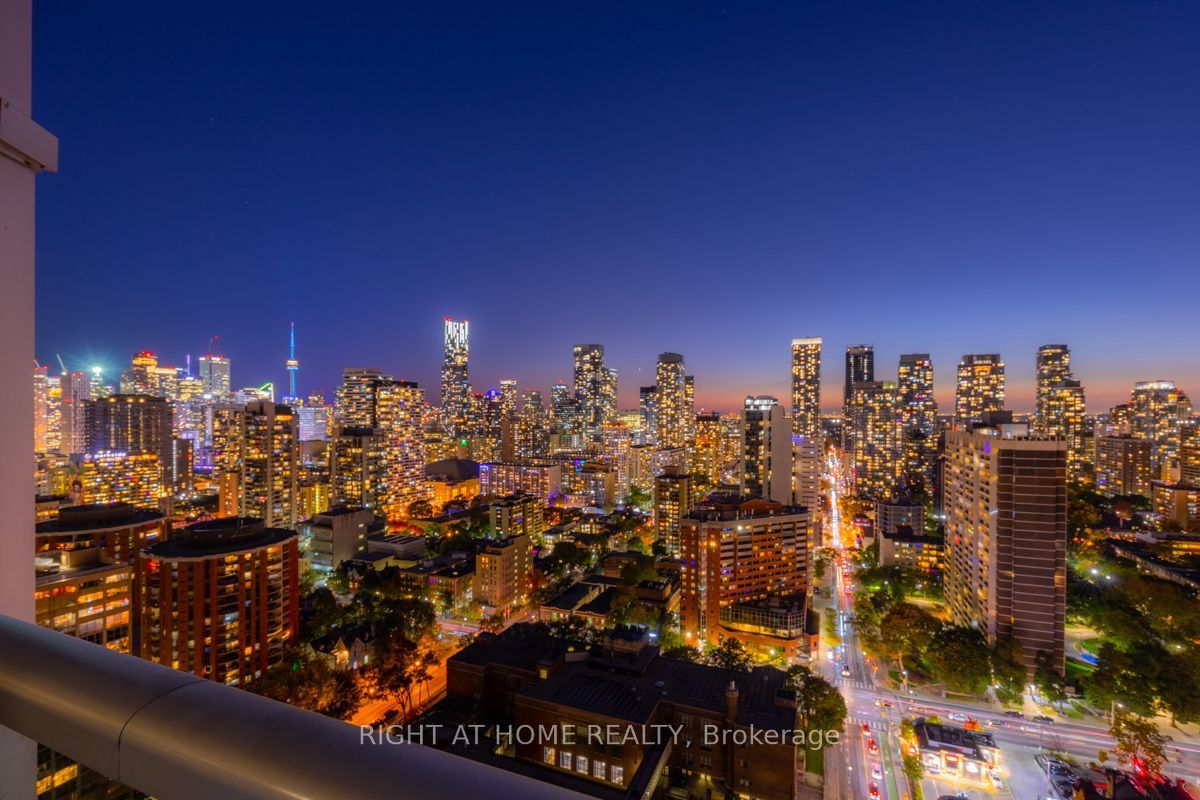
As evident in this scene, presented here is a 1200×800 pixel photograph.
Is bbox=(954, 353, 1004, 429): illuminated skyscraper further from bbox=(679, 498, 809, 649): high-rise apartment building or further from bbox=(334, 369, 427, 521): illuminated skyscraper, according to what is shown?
bbox=(334, 369, 427, 521): illuminated skyscraper

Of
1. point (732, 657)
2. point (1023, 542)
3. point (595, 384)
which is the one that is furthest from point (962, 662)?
point (595, 384)

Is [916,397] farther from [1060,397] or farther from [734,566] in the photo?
[734,566]

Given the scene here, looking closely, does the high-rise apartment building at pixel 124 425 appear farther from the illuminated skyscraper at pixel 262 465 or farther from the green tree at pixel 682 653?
the green tree at pixel 682 653

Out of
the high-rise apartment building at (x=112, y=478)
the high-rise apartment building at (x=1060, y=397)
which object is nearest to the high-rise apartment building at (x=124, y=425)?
the high-rise apartment building at (x=112, y=478)

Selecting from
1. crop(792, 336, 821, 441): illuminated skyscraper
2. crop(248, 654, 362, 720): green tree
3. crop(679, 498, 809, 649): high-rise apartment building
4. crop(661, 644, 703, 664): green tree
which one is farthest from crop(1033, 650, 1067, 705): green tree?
crop(792, 336, 821, 441): illuminated skyscraper

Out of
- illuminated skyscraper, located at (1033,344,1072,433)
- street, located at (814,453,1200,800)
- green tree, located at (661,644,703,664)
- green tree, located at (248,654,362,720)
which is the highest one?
illuminated skyscraper, located at (1033,344,1072,433)

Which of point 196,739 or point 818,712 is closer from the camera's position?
point 196,739
